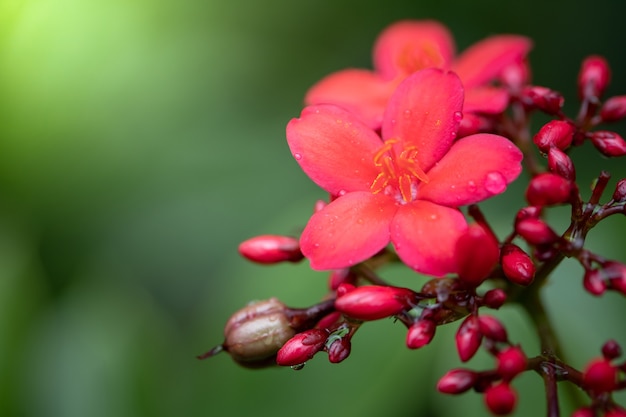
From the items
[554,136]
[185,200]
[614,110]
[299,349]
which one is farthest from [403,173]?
[185,200]

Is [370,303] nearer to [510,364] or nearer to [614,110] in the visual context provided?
[510,364]

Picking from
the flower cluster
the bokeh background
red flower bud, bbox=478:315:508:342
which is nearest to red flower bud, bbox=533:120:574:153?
the flower cluster

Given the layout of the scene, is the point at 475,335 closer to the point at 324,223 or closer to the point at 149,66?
the point at 324,223

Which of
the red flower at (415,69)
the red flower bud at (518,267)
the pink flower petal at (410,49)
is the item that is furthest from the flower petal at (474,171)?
the pink flower petal at (410,49)

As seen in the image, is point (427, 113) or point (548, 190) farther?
point (427, 113)

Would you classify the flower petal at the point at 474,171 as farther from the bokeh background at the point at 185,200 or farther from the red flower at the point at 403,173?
the bokeh background at the point at 185,200

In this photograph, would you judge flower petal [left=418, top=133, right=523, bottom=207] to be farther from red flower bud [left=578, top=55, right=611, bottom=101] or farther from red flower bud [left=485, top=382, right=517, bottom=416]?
red flower bud [left=578, top=55, right=611, bottom=101]
